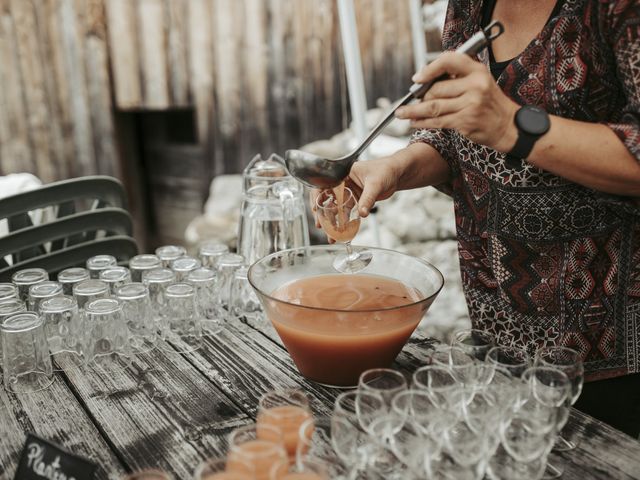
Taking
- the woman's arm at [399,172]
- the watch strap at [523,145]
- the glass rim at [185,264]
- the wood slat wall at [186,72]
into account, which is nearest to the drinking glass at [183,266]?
the glass rim at [185,264]

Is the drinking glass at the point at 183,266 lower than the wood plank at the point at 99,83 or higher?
lower

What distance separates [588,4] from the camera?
1335 millimetres

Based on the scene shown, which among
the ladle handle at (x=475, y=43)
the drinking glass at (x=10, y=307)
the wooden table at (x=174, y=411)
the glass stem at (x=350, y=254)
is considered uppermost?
the ladle handle at (x=475, y=43)

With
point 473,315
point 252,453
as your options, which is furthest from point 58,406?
point 473,315

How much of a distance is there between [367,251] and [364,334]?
0.37 metres

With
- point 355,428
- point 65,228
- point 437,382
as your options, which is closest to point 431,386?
point 437,382

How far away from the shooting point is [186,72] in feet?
13.8

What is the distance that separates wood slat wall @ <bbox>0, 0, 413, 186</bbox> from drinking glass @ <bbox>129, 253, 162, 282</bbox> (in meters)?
2.56

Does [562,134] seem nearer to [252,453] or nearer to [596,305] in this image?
[596,305]

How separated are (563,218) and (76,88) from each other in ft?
11.5

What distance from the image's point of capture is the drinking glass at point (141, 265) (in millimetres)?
1828

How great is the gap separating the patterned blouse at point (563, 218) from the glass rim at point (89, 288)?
100 cm

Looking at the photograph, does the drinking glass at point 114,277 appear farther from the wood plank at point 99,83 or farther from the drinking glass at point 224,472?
the wood plank at point 99,83

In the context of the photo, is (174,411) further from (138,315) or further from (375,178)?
(375,178)
